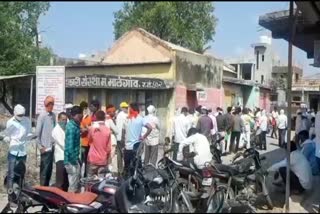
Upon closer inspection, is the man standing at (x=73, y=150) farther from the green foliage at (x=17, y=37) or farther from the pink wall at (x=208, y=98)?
the pink wall at (x=208, y=98)

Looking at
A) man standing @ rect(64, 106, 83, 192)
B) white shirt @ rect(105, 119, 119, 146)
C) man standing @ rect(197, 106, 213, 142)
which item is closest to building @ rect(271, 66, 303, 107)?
man standing @ rect(197, 106, 213, 142)

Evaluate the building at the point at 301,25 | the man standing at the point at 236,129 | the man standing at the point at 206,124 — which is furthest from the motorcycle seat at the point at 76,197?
the man standing at the point at 236,129

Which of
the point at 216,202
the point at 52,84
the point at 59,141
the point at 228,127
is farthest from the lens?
the point at 228,127

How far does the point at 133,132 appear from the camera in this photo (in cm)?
1085

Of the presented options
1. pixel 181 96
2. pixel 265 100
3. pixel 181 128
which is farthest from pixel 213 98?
pixel 265 100

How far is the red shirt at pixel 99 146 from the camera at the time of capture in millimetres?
8656

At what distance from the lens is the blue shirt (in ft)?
35.5

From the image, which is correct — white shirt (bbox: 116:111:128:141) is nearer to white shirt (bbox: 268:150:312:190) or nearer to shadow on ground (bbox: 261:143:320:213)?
shadow on ground (bbox: 261:143:320:213)

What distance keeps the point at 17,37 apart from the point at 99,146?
46.2 feet

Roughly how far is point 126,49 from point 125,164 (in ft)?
57.6

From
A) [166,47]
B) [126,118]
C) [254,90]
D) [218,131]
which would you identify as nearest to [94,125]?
[126,118]

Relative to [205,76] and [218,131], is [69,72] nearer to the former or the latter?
[205,76]

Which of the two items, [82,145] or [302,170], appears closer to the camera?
[302,170]

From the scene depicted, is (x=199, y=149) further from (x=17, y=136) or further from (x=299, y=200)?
(x=17, y=136)
